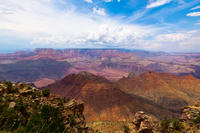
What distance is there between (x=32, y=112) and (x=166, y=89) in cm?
14011

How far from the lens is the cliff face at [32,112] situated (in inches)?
489

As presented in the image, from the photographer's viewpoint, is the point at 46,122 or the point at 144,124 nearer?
the point at 46,122

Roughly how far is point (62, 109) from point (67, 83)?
11331 centimetres

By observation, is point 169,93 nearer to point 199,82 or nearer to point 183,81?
point 183,81

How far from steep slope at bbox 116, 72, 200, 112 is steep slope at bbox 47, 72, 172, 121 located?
94.3 feet

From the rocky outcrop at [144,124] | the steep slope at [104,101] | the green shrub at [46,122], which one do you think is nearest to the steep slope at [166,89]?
the steep slope at [104,101]

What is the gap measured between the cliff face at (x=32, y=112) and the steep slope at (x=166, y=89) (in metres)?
109

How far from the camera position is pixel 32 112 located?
16.2 metres

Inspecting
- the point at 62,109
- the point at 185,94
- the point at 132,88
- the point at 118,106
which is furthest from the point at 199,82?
the point at 62,109

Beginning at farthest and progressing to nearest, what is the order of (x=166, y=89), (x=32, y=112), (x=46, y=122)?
(x=166, y=89) → (x=32, y=112) → (x=46, y=122)

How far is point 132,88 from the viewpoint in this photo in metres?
142

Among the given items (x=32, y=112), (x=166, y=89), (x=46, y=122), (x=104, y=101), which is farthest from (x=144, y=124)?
(x=166, y=89)

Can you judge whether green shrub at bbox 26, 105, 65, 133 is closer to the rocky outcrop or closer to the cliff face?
the cliff face

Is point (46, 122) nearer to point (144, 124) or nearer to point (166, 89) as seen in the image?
point (144, 124)
